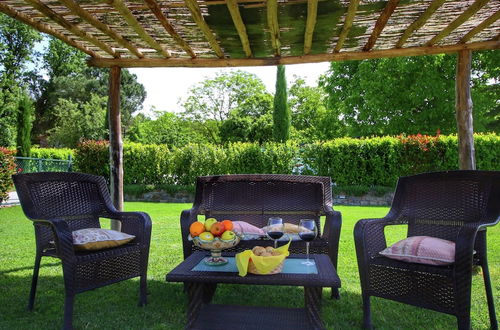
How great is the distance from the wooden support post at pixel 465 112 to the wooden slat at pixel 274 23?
6.15ft

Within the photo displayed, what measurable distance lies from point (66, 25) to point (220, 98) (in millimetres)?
24259

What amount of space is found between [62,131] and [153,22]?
25088 millimetres

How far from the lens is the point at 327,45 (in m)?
4.24

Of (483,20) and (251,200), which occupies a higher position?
(483,20)

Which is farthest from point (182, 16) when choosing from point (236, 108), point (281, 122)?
point (236, 108)

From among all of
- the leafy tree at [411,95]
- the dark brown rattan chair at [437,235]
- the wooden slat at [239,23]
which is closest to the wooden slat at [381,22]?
the wooden slat at [239,23]

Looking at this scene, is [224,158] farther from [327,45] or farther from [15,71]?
[15,71]

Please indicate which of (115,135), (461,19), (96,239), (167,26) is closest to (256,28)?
(167,26)

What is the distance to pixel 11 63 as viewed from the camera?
26.7m

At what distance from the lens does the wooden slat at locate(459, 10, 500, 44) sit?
3.41 metres

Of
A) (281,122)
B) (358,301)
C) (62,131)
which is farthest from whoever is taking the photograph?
(62,131)

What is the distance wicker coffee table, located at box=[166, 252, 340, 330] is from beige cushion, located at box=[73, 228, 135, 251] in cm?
69

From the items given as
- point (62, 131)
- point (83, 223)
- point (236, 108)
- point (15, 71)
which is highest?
point (15, 71)

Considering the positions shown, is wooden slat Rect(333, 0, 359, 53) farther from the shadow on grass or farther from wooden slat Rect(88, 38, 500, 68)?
the shadow on grass
